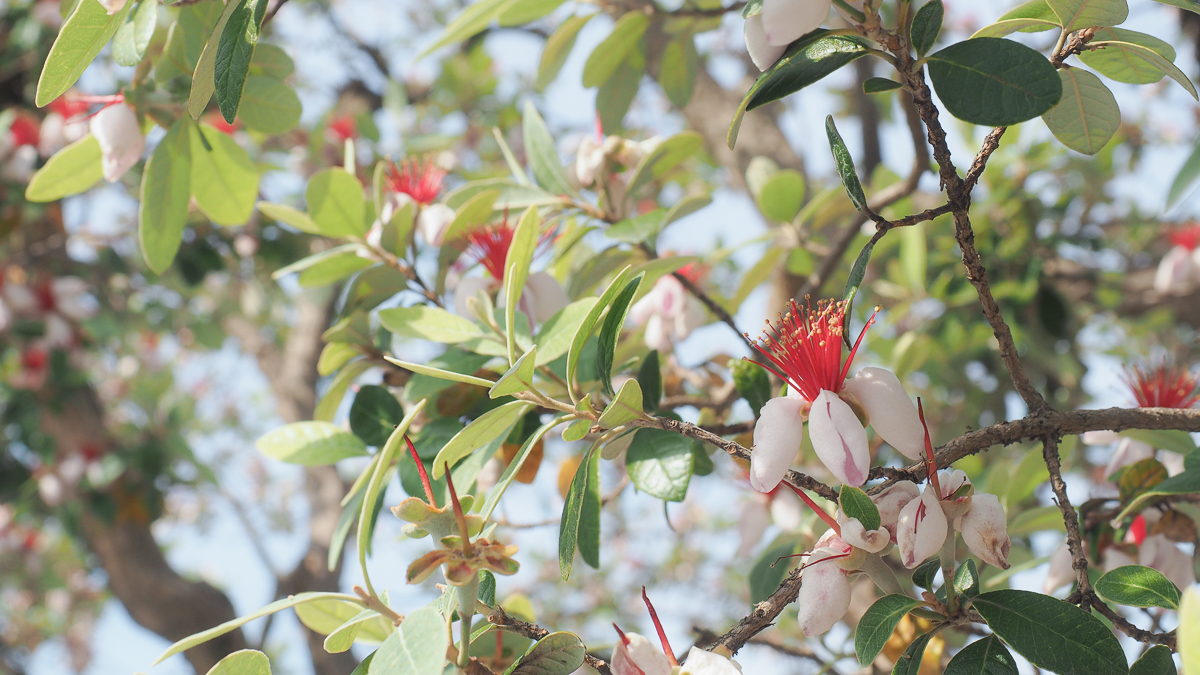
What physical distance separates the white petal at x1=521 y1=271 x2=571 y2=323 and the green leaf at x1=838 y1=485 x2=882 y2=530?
1.36 feet

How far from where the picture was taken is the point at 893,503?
0.56m

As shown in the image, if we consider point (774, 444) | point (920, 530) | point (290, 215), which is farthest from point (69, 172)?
point (920, 530)

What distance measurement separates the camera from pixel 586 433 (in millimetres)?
670

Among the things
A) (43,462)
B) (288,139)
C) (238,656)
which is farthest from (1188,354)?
(43,462)

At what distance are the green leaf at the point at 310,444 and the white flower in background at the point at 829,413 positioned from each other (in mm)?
491

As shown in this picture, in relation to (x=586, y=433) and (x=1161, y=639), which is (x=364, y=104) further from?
(x=1161, y=639)

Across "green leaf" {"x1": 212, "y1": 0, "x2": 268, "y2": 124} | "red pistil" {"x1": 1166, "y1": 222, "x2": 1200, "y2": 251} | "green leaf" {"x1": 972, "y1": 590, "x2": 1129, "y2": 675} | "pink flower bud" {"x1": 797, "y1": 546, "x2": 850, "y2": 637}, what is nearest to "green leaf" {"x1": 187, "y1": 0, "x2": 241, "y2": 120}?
"green leaf" {"x1": 212, "y1": 0, "x2": 268, "y2": 124}

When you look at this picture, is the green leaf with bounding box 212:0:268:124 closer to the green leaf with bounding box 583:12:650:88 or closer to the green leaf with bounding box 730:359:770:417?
the green leaf with bounding box 730:359:770:417

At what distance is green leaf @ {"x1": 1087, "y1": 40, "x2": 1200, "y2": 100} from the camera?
59 centimetres

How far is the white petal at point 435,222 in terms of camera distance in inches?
38.1

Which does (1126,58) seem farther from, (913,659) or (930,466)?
(913,659)

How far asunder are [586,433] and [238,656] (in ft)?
0.98

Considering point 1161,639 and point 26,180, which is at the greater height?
point 1161,639

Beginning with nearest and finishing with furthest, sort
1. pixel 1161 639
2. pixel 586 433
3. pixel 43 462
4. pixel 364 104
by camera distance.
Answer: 1. pixel 1161 639
2. pixel 586 433
3. pixel 43 462
4. pixel 364 104
